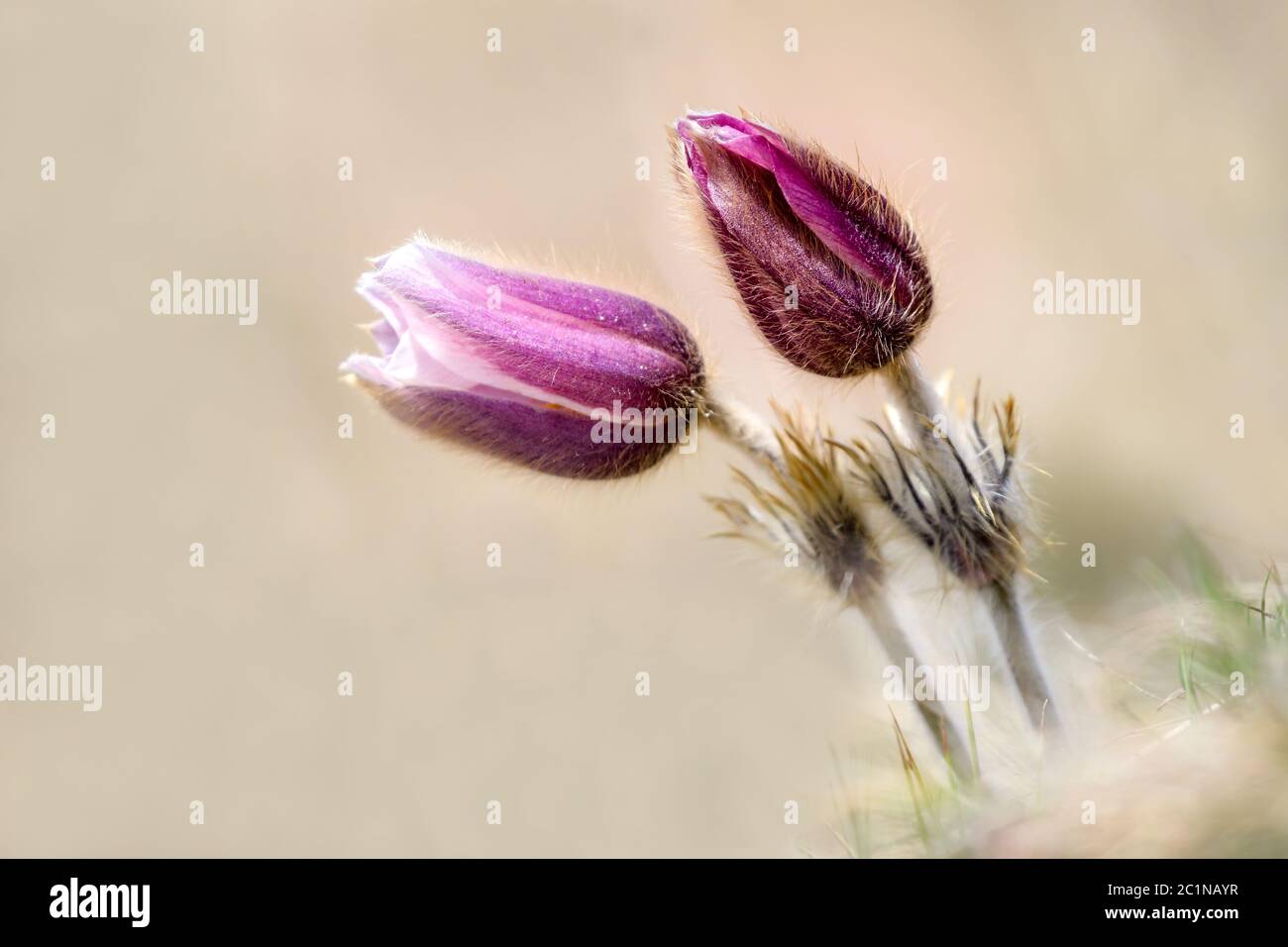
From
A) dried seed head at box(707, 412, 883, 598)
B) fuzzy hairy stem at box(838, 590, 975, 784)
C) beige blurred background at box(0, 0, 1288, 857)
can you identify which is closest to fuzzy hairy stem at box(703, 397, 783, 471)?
dried seed head at box(707, 412, 883, 598)

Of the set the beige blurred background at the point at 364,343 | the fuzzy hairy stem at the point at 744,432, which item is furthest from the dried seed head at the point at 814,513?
the beige blurred background at the point at 364,343

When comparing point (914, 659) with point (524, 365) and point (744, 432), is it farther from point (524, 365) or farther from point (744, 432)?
point (524, 365)

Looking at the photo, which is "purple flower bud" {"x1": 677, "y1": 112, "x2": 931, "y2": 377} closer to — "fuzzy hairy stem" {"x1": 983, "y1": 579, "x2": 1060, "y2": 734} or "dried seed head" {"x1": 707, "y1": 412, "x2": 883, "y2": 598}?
"dried seed head" {"x1": 707, "y1": 412, "x2": 883, "y2": 598}

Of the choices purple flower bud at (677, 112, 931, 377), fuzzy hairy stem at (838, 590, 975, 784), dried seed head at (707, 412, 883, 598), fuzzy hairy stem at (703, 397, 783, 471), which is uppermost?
purple flower bud at (677, 112, 931, 377)

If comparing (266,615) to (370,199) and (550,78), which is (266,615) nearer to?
(370,199)

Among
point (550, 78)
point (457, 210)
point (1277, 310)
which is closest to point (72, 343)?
point (457, 210)

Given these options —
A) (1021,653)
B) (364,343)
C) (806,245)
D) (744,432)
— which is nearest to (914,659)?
(1021,653)

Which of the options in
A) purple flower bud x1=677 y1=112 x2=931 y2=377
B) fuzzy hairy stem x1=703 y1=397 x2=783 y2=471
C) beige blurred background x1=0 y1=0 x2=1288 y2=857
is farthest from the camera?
beige blurred background x1=0 y1=0 x2=1288 y2=857
